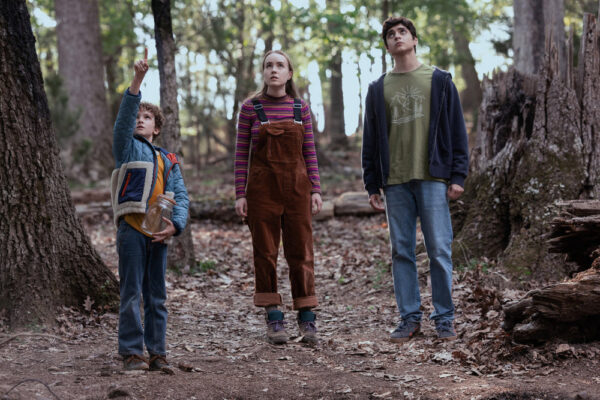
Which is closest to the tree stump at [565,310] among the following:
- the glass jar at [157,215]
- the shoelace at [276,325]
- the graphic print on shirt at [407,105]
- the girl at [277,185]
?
the graphic print on shirt at [407,105]

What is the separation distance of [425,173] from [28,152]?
3.19 m

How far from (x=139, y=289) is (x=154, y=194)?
648mm

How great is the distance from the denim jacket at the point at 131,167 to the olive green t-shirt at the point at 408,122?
1.82 meters

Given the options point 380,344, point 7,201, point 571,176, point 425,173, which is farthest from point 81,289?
point 571,176

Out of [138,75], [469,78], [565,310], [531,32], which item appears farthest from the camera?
[469,78]

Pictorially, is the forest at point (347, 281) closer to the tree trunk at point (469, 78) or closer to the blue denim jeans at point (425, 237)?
the blue denim jeans at point (425, 237)

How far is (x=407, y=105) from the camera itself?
4930 millimetres

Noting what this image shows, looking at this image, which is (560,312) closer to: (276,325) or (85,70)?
(276,325)

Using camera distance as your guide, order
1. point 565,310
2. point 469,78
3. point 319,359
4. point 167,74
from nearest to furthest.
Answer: point 565,310 → point 319,359 → point 167,74 → point 469,78

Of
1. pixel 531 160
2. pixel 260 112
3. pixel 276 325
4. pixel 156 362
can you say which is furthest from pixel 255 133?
pixel 531 160

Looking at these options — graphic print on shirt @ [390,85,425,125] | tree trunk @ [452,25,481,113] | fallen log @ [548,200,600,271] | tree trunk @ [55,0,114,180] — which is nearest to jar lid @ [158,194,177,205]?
graphic print on shirt @ [390,85,425,125]

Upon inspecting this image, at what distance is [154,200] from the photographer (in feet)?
13.5

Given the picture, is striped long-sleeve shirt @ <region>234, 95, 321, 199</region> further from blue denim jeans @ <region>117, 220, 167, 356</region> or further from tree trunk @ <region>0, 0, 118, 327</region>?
tree trunk @ <region>0, 0, 118, 327</region>

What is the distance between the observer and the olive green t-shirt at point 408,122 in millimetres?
4848
